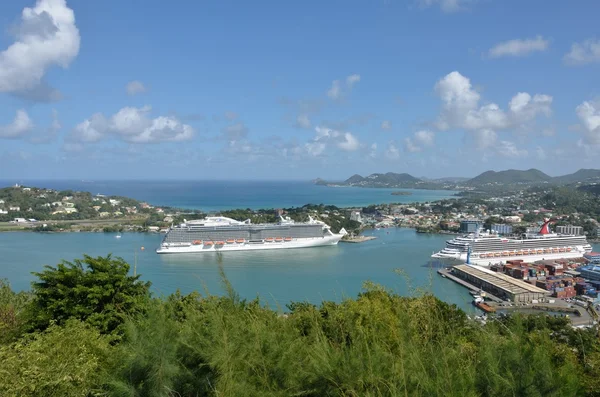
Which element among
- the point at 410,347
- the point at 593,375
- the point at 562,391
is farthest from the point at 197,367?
the point at 593,375

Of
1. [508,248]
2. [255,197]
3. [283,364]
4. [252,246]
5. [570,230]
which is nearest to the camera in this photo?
[283,364]

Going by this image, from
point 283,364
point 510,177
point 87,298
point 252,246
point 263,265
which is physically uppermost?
point 510,177

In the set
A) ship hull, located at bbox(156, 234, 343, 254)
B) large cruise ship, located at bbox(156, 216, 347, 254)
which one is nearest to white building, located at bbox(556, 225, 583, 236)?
ship hull, located at bbox(156, 234, 343, 254)

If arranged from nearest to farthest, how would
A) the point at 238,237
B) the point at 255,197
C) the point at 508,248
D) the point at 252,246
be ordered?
the point at 508,248 < the point at 252,246 < the point at 238,237 < the point at 255,197

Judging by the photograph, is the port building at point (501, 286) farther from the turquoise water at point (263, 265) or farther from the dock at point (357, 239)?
the dock at point (357, 239)

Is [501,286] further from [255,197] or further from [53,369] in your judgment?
[255,197]

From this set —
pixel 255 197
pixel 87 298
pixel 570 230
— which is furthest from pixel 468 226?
pixel 255 197

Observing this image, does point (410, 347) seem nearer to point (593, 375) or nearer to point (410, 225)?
point (593, 375)

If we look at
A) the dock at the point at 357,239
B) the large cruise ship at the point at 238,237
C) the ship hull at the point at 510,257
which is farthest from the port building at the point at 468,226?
the large cruise ship at the point at 238,237
